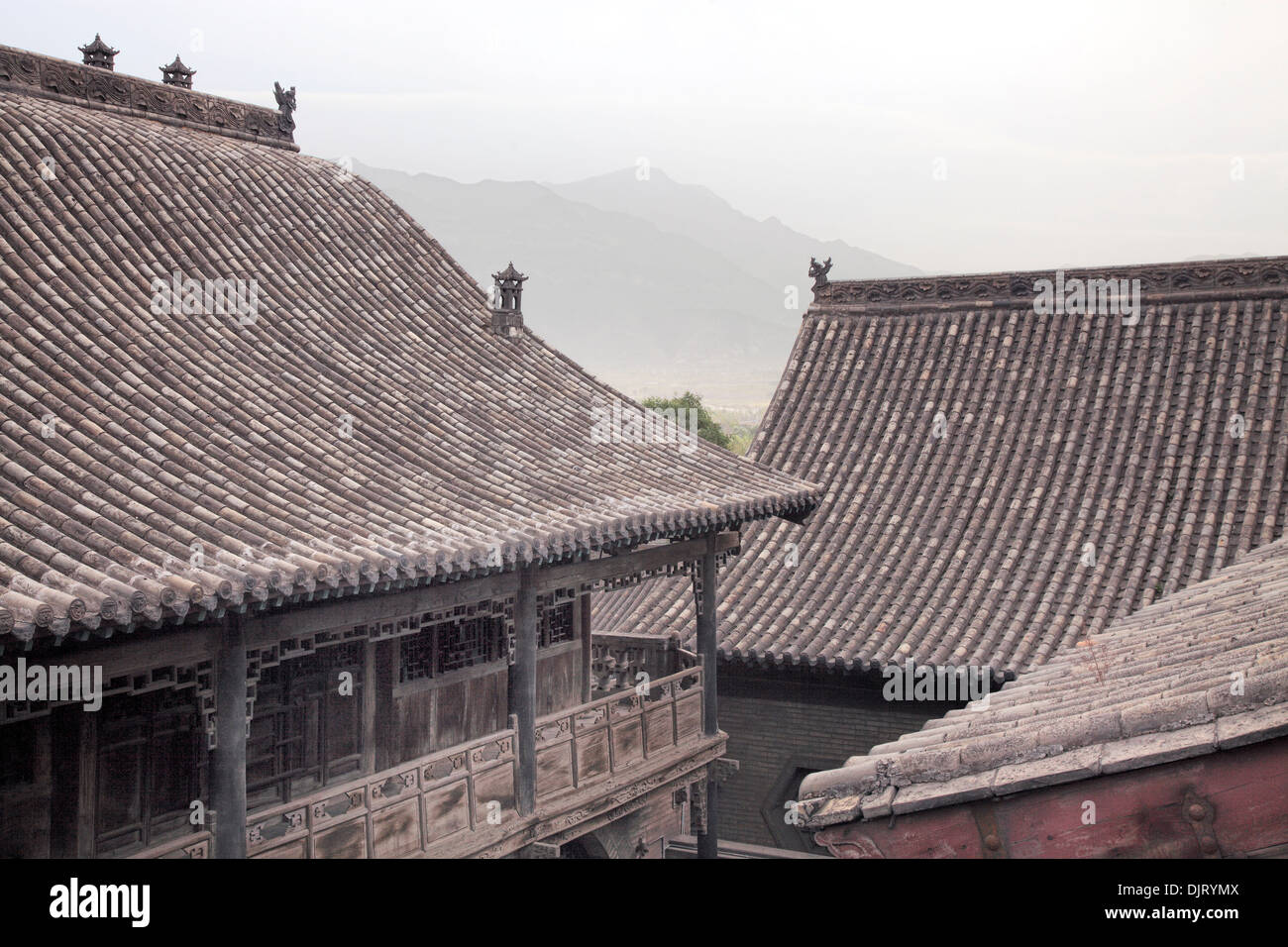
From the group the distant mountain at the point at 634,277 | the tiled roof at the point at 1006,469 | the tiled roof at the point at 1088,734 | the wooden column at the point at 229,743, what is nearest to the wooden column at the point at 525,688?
the wooden column at the point at 229,743

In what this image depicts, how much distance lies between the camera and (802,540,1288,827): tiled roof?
307cm

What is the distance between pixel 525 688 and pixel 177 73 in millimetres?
7967

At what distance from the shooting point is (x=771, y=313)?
160 metres

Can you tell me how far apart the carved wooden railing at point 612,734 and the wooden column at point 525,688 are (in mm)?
256

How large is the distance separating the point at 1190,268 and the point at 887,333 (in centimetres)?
392

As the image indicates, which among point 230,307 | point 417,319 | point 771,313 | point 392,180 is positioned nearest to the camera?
point 230,307

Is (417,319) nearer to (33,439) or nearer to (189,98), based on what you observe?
(189,98)

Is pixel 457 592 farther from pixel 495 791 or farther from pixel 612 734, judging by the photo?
pixel 612 734

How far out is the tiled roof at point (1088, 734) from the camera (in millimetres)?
3074

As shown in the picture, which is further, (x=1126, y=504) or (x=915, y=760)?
(x=1126, y=504)

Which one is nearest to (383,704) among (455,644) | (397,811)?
(455,644)

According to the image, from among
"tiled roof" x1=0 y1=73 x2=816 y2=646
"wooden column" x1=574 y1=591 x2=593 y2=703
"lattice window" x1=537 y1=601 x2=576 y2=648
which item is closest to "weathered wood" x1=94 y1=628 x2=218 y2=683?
"tiled roof" x1=0 y1=73 x2=816 y2=646

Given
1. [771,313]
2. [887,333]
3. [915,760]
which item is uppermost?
[771,313]
